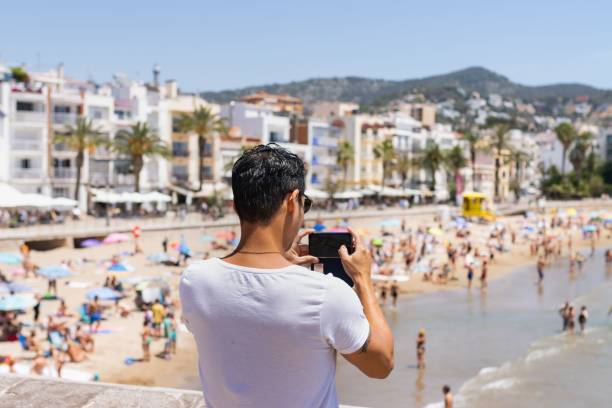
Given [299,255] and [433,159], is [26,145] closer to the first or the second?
[433,159]

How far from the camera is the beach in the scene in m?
16.0

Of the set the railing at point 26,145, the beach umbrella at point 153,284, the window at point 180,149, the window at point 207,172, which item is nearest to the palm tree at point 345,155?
the window at point 207,172

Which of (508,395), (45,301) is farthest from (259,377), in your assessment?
A: (45,301)

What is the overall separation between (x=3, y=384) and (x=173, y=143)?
51.8 m

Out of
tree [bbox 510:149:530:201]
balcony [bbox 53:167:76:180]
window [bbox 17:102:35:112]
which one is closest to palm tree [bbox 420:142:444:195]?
tree [bbox 510:149:530:201]

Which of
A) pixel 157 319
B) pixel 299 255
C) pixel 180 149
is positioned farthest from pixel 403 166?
pixel 299 255

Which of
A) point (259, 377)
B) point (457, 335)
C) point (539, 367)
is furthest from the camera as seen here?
point (457, 335)

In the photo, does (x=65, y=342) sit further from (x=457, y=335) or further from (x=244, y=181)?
(x=244, y=181)

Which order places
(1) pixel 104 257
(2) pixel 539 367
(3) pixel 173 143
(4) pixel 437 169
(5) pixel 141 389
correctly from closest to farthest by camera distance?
(5) pixel 141 389, (2) pixel 539 367, (1) pixel 104 257, (3) pixel 173 143, (4) pixel 437 169

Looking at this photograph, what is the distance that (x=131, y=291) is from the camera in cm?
2509

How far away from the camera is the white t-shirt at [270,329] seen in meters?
1.91

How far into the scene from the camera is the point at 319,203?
2359 inches

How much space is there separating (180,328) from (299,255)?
1888 cm

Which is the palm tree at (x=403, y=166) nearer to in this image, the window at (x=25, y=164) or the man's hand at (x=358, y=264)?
the window at (x=25, y=164)
